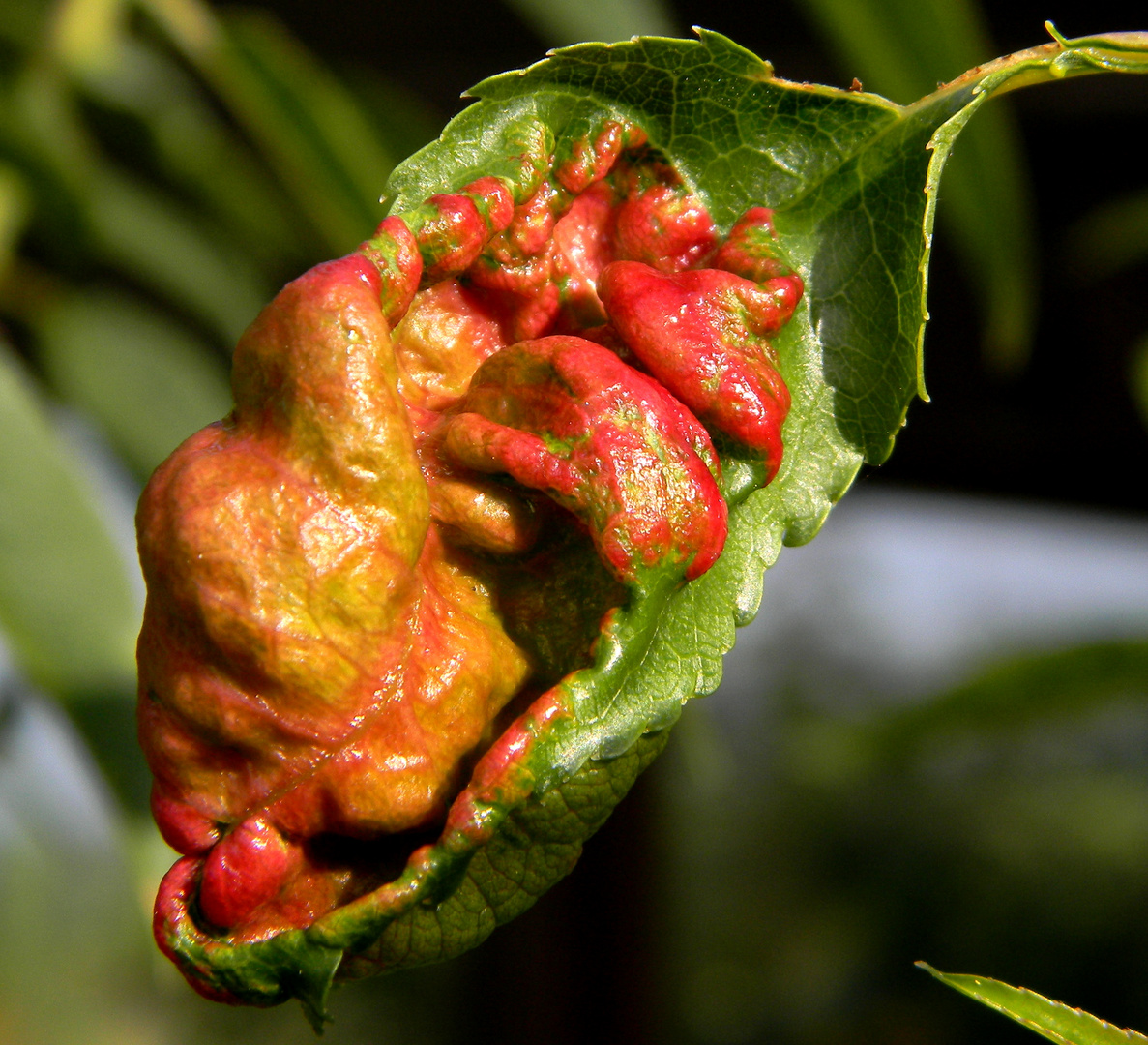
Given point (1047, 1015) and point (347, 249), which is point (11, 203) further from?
point (1047, 1015)

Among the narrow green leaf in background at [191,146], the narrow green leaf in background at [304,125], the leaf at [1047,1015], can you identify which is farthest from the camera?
the narrow green leaf in background at [191,146]

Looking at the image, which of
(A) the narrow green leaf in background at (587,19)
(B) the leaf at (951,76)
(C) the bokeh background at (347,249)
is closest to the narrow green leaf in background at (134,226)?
(C) the bokeh background at (347,249)

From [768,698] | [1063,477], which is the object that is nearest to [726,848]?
[768,698]

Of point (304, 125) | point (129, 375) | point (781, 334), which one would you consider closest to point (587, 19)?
point (304, 125)

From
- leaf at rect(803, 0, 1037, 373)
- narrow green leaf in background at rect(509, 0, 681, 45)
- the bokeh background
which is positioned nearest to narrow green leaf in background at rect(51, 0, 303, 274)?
the bokeh background

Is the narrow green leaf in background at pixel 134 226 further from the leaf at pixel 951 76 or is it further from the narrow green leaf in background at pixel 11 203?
the leaf at pixel 951 76

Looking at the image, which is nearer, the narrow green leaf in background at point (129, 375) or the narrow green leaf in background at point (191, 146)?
the narrow green leaf in background at point (129, 375)
